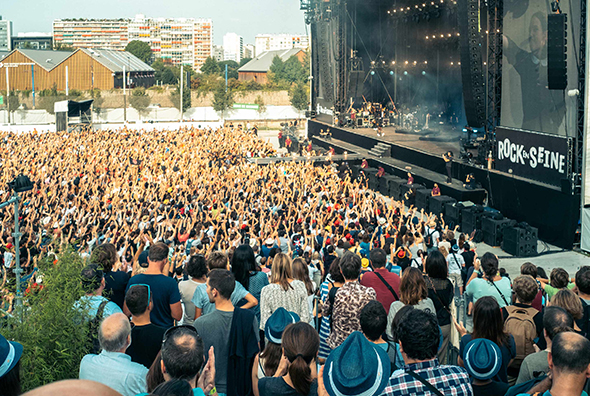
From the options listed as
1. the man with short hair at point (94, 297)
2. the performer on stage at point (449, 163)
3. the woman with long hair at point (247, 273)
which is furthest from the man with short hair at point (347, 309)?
the performer on stage at point (449, 163)

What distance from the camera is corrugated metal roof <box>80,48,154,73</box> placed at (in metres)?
69.8

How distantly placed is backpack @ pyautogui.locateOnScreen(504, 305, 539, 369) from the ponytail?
1.90m

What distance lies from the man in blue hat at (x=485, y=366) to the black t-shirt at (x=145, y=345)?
1995mm

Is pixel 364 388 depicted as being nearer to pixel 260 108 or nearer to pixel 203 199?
pixel 203 199

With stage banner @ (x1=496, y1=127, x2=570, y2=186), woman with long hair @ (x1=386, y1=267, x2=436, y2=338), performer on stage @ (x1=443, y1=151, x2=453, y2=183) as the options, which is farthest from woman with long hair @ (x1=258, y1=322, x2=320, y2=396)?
performer on stage @ (x1=443, y1=151, x2=453, y2=183)

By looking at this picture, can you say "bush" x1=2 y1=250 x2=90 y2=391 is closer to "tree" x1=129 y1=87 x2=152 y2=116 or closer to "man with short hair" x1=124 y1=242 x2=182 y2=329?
"man with short hair" x1=124 y1=242 x2=182 y2=329

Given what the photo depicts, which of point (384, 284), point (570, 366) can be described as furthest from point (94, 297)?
point (570, 366)

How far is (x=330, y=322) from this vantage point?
16.4ft

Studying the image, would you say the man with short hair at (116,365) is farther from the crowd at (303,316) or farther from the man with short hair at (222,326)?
the man with short hair at (222,326)

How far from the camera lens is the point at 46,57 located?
70188 millimetres

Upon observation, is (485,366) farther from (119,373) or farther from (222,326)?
(119,373)

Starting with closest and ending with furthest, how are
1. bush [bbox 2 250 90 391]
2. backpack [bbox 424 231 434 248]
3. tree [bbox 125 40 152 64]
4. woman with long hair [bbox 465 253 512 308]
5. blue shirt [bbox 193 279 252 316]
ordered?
1. bush [bbox 2 250 90 391]
2. blue shirt [bbox 193 279 252 316]
3. woman with long hair [bbox 465 253 512 308]
4. backpack [bbox 424 231 434 248]
5. tree [bbox 125 40 152 64]

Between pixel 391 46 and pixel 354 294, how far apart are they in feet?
100.0

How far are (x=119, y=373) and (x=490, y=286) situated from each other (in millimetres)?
3635
